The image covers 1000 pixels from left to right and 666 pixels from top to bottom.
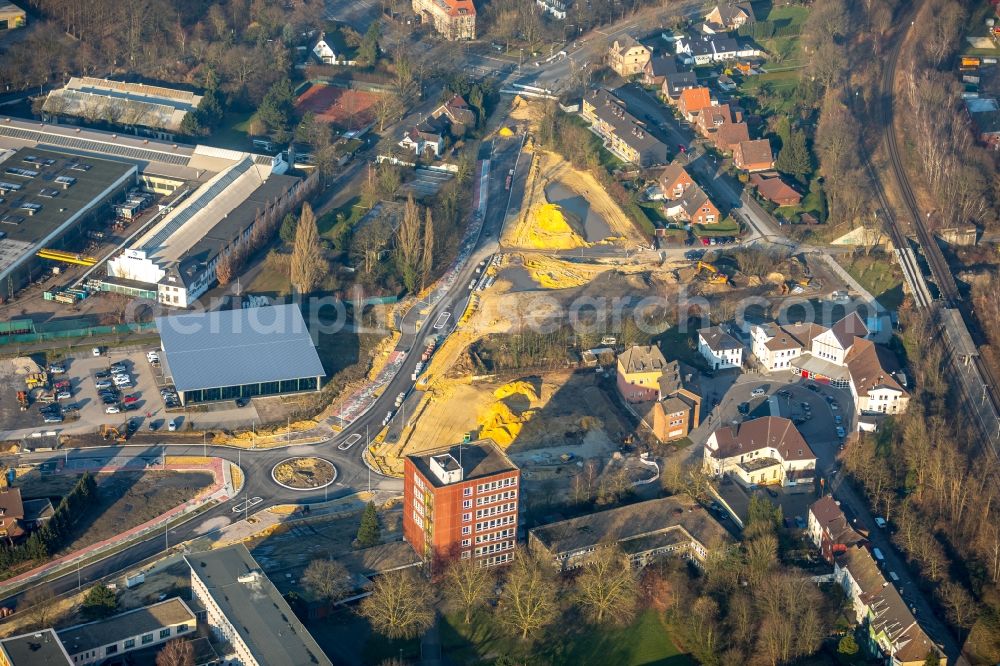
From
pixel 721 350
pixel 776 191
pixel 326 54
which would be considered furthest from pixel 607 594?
pixel 326 54

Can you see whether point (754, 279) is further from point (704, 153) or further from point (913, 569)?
point (913, 569)

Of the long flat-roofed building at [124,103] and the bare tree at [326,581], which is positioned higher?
the long flat-roofed building at [124,103]

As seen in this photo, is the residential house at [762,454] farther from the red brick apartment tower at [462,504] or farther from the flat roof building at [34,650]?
the flat roof building at [34,650]


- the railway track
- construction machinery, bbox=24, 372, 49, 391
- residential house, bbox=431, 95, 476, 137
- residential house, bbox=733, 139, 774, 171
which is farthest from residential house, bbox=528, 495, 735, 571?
residential house, bbox=431, 95, 476, 137

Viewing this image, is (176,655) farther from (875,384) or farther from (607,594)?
(875,384)

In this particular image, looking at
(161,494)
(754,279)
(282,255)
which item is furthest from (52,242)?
(754,279)

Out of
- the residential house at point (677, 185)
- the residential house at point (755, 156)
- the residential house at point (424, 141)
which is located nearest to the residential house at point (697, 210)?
the residential house at point (677, 185)
